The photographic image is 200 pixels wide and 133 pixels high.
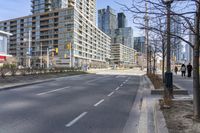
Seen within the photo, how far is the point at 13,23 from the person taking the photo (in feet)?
518

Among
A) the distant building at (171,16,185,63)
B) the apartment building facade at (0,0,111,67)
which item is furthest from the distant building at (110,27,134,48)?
the apartment building facade at (0,0,111,67)

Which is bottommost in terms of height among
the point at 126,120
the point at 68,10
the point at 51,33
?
the point at 126,120

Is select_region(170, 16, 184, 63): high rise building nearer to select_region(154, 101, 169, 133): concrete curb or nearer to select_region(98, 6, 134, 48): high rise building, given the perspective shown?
select_region(98, 6, 134, 48): high rise building

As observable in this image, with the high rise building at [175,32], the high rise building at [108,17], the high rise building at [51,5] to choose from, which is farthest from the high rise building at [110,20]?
the high rise building at [51,5]

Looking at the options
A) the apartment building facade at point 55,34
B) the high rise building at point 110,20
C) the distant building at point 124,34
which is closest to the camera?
the high rise building at point 110,20

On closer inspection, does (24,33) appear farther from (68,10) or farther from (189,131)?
(189,131)

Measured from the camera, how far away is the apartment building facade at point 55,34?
415 ft

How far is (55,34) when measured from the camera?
13450 cm

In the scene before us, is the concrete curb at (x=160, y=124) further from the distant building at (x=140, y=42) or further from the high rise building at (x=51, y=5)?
the high rise building at (x=51, y=5)

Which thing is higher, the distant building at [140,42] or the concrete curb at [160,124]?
the distant building at [140,42]

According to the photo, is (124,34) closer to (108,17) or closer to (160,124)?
(108,17)

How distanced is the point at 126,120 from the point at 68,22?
402ft

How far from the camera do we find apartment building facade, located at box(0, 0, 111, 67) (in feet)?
415

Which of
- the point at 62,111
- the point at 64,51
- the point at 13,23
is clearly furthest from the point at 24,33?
the point at 62,111
